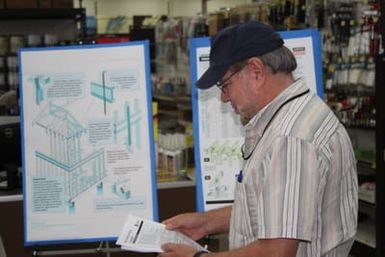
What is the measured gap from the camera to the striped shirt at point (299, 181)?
165 centimetres

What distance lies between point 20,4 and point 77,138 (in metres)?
3.20

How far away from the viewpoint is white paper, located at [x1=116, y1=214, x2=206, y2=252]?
2186 millimetres

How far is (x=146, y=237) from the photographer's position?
7.34 ft

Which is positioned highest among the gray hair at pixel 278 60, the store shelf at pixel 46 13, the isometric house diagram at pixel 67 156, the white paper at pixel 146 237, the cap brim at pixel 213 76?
the store shelf at pixel 46 13

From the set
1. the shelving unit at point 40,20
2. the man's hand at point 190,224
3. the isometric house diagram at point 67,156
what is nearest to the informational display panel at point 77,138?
the isometric house diagram at point 67,156

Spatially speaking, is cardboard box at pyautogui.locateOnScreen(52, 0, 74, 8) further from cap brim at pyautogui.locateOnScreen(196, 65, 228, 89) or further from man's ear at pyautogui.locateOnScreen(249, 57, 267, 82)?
man's ear at pyautogui.locateOnScreen(249, 57, 267, 82)

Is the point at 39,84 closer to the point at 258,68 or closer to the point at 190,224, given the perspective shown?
the point at 190,224

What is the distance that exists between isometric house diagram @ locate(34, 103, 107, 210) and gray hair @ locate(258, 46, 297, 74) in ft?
3.82

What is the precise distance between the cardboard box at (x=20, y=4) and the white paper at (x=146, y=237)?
12.2 ft

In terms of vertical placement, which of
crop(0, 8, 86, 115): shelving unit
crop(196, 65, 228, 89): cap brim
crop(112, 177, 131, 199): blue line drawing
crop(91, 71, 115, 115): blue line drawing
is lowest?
crop(112, 177, 131, 199): blue line drawing

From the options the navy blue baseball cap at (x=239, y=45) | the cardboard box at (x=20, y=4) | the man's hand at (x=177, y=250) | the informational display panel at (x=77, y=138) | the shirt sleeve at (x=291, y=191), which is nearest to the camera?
the shirt sleeve at (x=291, y=191)

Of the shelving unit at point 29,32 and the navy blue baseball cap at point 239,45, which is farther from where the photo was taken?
the shelving unit at point 29,32

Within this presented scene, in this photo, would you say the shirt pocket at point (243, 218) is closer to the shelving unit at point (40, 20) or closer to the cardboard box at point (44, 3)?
the shelving unit at point (40, 20)

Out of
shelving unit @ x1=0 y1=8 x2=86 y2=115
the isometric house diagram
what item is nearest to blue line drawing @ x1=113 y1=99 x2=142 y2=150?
the isometric house diagram
